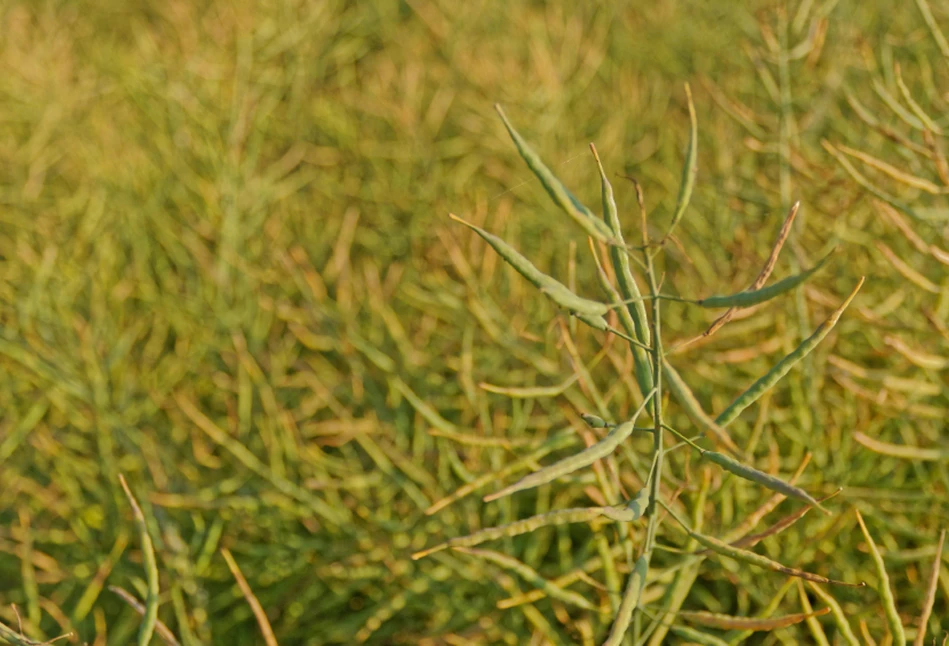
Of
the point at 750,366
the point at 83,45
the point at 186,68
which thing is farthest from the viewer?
the point at 83,45

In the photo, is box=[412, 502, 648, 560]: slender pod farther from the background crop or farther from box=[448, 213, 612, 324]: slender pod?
the background crop

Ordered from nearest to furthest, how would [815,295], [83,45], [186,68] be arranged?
[815,295] → [186,68] → [83,45]

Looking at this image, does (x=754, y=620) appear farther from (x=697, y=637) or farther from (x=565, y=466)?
(x=565, y=466)

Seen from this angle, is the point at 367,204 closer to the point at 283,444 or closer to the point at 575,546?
the point at 283,444

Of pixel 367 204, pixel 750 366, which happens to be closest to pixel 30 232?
pixel 367 204

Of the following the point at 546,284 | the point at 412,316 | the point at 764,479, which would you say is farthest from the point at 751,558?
the point at 412,316

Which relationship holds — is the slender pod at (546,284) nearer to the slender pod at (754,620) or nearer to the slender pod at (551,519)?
the slender pod at (551,519)

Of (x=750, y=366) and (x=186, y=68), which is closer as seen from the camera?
(x=750, y=366)
